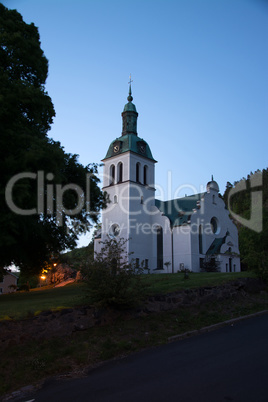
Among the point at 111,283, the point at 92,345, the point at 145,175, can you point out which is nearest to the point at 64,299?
the point at 111,283

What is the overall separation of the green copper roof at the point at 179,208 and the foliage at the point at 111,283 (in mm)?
27173

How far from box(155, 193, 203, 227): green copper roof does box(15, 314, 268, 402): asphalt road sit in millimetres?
29398

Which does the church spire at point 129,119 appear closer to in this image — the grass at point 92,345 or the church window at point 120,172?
the church window at point 120,172

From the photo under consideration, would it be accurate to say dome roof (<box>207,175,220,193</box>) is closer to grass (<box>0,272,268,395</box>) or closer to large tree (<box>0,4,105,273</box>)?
large tree (<box>0,4,105,273</box>)

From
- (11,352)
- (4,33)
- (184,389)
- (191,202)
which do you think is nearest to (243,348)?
(184,389)

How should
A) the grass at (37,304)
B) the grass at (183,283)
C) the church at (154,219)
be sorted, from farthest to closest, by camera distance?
the church at (154,219) < the grass at (183,283) < the grass at (37,304)

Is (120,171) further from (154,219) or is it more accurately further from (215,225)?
(215,225)

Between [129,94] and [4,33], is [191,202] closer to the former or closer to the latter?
[129,94]

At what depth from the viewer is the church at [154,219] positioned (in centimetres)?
3825

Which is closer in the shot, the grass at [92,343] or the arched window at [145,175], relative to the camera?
the grass at [92,343]

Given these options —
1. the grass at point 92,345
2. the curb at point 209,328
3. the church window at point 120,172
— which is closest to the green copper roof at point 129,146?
the church window at point 120,172

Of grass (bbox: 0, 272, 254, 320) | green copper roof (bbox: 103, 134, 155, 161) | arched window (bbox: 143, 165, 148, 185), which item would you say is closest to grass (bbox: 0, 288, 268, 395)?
grass (bbox: 0, 272, 254, 320)

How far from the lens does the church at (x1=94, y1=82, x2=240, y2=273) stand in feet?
125

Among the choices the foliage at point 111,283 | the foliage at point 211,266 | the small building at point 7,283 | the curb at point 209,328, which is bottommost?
the small building at point 7,283
